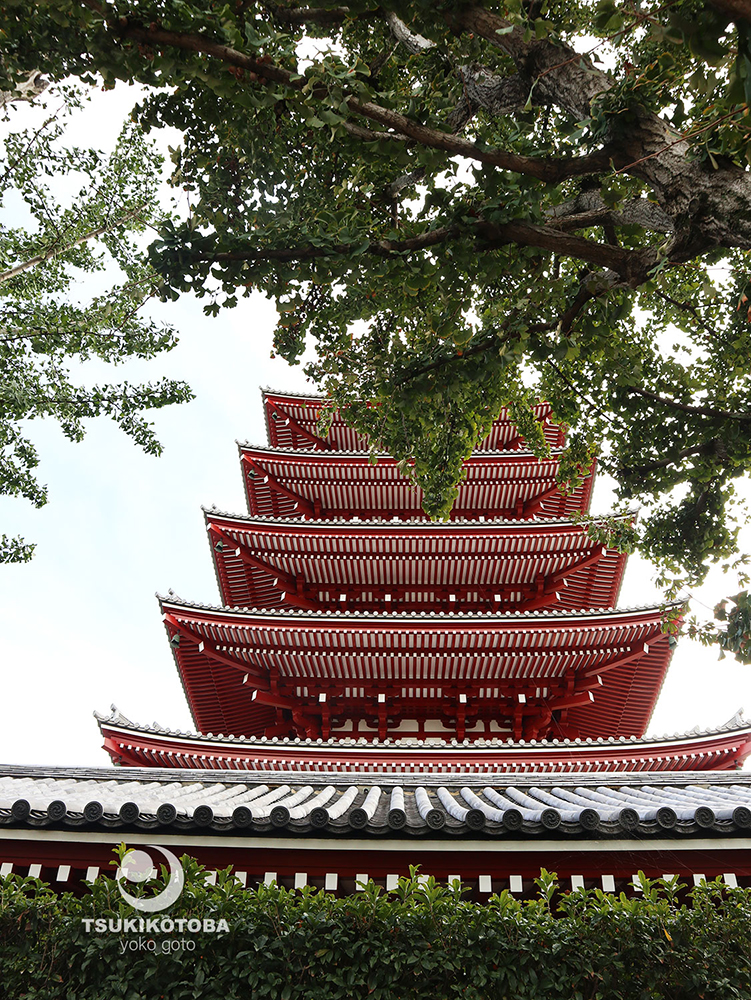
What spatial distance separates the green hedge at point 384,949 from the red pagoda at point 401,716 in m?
0.50

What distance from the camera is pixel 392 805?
4.77m

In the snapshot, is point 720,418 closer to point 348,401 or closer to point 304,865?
point 348,401

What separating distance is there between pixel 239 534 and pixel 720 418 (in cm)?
750

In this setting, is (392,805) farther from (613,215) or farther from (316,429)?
(316,429)

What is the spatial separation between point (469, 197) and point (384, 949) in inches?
181

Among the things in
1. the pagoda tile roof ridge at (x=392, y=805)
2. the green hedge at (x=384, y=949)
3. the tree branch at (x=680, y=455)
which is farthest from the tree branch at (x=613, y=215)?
the green hedge at (x=384, y=949)

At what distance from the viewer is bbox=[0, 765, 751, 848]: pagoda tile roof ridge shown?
3811 millimetres

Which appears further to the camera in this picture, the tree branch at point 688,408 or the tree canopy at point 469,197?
the tree branch at point 688,408

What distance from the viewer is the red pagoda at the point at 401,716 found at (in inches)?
154

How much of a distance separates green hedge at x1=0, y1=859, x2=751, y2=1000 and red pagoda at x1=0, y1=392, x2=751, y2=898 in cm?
50

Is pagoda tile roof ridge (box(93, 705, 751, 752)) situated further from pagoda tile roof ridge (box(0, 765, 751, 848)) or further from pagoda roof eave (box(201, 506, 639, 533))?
pagoda roof eave (box(201, 506, 639, 533))

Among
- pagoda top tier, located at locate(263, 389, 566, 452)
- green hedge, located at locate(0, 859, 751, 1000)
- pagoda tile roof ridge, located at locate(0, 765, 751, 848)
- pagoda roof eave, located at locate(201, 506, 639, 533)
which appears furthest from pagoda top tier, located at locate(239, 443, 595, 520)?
green hedge, located at locate(0, 859, 751, 1000)

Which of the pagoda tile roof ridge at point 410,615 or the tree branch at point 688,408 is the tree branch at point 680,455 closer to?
the tree branch at point 688,408

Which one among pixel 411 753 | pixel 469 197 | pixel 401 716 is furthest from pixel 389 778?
pixel 469 197
